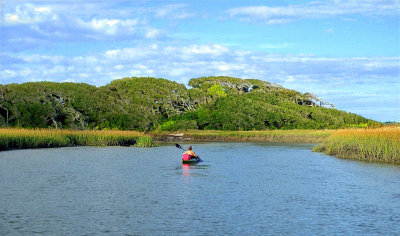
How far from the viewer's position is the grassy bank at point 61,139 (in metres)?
35.8

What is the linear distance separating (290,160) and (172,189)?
1443cm

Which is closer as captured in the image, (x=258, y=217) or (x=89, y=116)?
(x=258, y=217)

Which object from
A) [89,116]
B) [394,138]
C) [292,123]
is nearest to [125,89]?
[89,116]

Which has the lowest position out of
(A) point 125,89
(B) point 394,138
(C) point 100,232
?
(C) point 100,232

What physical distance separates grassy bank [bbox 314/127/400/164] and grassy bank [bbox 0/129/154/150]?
19.5 m

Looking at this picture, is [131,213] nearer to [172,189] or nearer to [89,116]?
[172,189]

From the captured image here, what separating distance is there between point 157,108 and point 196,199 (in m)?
58.7

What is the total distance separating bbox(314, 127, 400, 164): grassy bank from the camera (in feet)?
83.5

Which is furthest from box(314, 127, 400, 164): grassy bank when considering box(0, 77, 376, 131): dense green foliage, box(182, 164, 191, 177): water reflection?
box(0, 77, 376, 131): dense green foliage

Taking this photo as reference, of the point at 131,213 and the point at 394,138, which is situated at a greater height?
the point at 394,138

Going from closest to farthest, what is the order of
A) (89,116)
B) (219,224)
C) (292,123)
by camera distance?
(219,224) < (89,116) < (292,123)

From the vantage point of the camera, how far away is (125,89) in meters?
76.4

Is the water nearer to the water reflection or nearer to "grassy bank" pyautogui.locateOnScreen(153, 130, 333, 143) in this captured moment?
the water reflection

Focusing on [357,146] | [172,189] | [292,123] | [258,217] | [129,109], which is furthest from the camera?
[292,123]
